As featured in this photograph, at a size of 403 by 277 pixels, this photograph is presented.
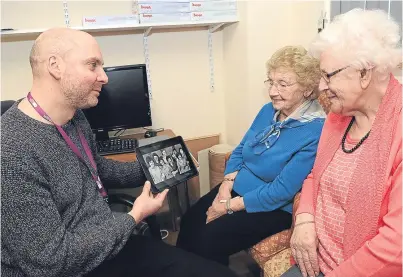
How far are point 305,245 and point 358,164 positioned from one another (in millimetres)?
340

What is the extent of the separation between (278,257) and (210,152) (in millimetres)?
1228

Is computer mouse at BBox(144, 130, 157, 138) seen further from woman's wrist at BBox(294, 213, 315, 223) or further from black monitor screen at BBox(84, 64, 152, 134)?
woman's wrist at BBox(294, 213, 315, 223)

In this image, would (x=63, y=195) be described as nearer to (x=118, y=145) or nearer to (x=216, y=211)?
(x=216, y=211)

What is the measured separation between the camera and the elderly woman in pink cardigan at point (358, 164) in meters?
1.02

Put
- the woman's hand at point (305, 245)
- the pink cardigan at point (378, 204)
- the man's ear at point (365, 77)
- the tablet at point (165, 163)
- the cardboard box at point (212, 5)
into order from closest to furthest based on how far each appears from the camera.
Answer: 1. the pink cardigan at point (378, 204)
2. the man's ear at point (365, 77)
3. the woman's hand at point (305, 245)
4. the tablet at point (165, 163)
5. the cardboard box at point (212, 5)

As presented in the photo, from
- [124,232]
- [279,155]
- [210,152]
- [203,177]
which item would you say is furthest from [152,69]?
[124,232]

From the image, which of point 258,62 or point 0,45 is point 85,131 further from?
point 258,62

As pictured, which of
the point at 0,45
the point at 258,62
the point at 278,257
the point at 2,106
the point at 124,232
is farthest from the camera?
the point at 258,62

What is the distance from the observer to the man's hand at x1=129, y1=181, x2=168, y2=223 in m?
1.29

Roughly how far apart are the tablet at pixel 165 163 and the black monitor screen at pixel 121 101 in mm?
721

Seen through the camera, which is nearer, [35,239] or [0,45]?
[35,239]

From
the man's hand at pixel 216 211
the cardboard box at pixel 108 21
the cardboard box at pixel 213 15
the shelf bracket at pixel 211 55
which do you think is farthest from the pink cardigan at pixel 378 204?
the shelf bracket at pixel 211 55

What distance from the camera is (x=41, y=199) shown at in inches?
40.1

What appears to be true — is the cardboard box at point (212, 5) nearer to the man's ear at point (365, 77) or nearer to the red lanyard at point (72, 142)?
the red lanyard at point (72, 142)
